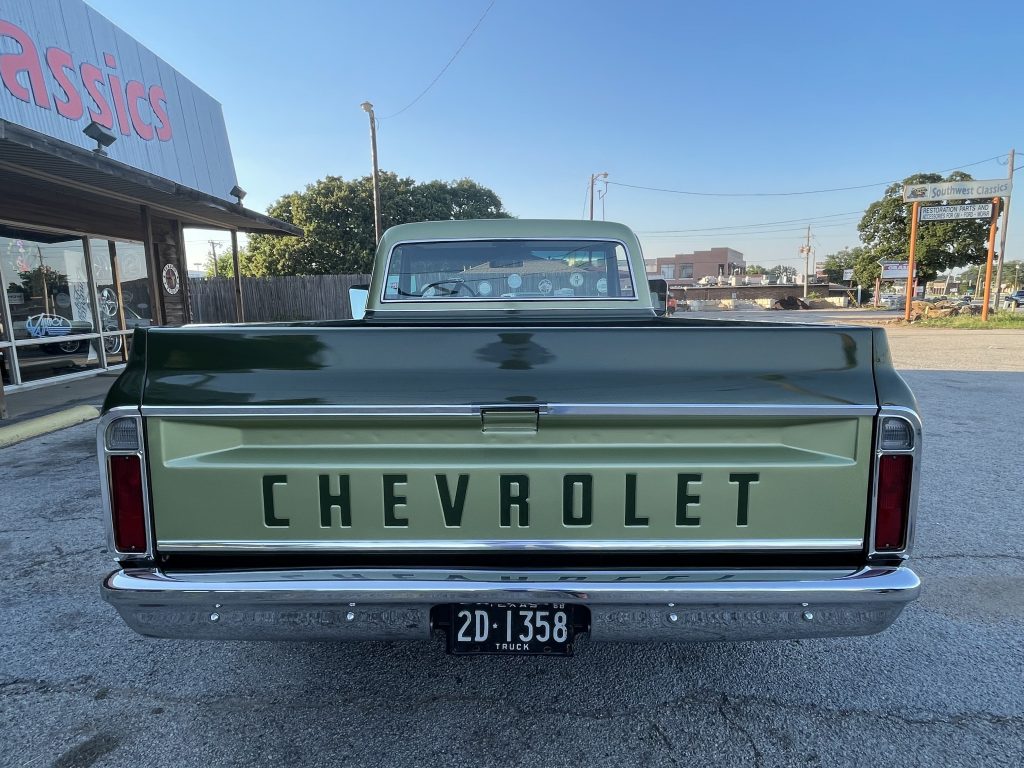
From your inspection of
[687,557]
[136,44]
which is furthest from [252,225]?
[687,557]

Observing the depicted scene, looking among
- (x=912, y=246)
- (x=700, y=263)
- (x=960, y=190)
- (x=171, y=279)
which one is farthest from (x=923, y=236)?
(x=700, y=263)

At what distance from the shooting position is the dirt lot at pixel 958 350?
11.6 m

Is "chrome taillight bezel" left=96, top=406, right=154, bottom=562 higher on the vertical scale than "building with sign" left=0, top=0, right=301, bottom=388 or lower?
lower

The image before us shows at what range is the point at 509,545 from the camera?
181cm

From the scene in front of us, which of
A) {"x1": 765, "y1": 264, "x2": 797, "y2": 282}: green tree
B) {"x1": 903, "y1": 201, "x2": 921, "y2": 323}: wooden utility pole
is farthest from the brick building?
{"x1": 903, "y1": 201, "x2": 921, "y2": 323}: wooden utility pole

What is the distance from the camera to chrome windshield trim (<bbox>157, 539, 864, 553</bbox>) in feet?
5.90

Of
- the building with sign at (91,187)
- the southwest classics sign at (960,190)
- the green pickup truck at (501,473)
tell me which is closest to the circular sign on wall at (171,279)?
the building with sign at (91,187)

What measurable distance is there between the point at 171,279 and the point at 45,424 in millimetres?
5902

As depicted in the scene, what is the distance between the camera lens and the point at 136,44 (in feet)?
32.1

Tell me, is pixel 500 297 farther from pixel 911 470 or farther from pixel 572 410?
pixel 911 470

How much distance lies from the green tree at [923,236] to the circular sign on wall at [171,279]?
40.6 meters

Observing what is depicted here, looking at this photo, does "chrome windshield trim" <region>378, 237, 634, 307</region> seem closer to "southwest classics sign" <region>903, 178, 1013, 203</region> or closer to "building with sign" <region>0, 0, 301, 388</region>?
"building with sign" <region>0, 0, 301, 388</region>

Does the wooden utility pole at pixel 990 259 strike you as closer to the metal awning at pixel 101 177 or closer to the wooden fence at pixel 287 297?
the wooden fence at pixel 287 297

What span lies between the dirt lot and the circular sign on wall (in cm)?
1412
